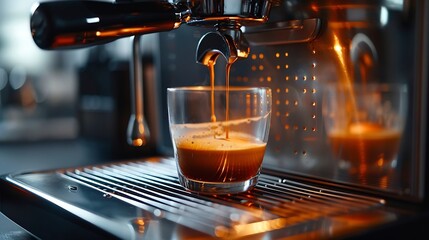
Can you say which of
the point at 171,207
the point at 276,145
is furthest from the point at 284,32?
the point at 171,207

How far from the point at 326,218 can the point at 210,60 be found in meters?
0.21

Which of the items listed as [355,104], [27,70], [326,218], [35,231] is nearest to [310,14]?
[355,104]

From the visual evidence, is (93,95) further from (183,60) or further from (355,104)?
(355,104)

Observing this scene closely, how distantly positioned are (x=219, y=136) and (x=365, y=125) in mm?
150

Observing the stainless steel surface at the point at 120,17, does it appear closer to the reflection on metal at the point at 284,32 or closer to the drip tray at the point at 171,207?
the reflection on metal at the point at 284,32

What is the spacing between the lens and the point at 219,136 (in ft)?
1.98

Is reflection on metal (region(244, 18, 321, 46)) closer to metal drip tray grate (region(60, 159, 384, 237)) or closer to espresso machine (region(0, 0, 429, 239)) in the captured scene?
espresso machine (region(0, 0, 429, 239))

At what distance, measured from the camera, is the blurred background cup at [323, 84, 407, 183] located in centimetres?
55

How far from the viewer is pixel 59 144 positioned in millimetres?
1566

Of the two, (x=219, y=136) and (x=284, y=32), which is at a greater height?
(x=284, y=32)

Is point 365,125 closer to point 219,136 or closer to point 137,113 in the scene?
point 219,136

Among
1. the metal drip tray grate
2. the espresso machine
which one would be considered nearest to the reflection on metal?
the espresso machine

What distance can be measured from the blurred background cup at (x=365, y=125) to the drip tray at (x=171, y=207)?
3 cm

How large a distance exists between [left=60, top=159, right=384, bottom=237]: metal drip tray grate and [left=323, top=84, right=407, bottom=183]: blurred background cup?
0.04 meters
